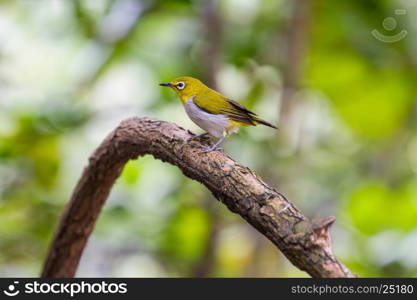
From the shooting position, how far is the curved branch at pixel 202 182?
1472mm

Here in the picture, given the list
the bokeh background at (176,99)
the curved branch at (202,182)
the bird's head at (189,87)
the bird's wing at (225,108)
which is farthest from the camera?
the bokeh background at (176,99)

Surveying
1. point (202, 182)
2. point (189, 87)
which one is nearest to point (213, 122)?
point (189, 87)

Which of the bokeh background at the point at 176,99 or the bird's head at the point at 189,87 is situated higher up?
the bokeh background at the point at 176,99

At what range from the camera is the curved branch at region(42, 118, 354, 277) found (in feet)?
4.83

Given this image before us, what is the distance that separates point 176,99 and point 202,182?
1.90 metres

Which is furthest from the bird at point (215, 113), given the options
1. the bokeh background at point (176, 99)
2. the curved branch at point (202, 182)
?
the bokeh background at point (176, 99)

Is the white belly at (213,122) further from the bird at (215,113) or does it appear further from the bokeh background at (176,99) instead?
the bokeh background at (176,99)

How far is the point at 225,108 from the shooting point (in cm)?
226

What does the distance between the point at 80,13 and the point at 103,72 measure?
15.8 inches

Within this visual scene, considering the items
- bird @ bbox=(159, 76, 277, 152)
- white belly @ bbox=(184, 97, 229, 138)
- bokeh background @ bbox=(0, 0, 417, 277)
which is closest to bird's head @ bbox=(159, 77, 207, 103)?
bird @ bbox=(159, 76, 277, 152)

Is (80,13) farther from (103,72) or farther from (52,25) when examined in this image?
(52,25)

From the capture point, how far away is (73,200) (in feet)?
8.46

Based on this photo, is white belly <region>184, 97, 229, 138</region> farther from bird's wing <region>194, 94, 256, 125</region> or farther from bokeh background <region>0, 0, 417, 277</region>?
bokeh background <region>0, 0, 417, 277</region>

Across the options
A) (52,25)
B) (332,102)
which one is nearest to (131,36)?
(52,25)
